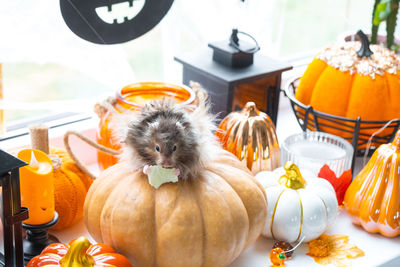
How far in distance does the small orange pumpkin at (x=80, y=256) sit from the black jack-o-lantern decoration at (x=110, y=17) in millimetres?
314

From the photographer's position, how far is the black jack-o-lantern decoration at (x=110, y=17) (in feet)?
2.75

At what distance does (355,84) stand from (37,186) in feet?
1.99

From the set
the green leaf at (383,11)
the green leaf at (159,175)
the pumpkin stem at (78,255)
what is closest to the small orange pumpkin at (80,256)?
the pumpkin stem at (78,255)

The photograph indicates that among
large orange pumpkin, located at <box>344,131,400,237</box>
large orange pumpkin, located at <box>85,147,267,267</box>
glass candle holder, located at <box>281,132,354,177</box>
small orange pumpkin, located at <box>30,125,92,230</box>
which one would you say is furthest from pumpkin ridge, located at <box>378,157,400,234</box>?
small orange pumpkin, located at <box>30,125,92,230</box>

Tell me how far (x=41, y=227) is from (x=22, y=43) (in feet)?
1.02

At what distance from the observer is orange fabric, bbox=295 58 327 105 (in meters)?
1.13

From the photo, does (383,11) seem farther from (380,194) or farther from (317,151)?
(380,194)

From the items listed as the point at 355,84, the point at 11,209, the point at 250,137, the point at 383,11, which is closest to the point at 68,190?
the point at 11,209

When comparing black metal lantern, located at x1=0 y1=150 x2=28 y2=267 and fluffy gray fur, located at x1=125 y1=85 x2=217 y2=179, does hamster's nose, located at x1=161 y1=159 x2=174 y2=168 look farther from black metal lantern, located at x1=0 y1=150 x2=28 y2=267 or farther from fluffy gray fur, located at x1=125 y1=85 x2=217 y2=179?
black metal lantern, located at x1=0 y1=150 x2=28 y2=267

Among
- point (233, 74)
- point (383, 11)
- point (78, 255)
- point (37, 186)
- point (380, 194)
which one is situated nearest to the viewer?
point (78, 255)

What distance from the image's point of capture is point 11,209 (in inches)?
27.8

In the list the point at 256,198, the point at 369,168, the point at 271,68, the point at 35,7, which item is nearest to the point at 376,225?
the point at 369,168

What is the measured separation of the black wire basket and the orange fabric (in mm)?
19

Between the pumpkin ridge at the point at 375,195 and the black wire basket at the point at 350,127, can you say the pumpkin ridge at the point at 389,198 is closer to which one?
the pumpkin ridge at the point at 375,195
